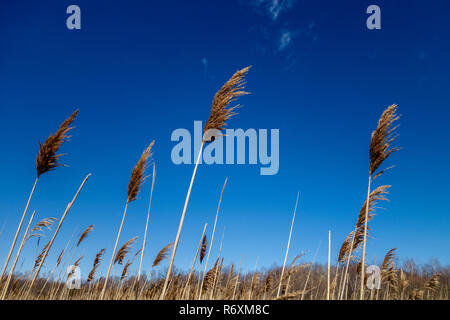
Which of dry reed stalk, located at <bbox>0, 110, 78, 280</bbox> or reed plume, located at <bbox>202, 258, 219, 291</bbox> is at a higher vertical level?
dry reed stalk, located at <bbox>0, 110, 78, 280</bbox>

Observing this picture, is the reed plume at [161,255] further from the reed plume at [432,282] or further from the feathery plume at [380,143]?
the reed plume at [432,282]

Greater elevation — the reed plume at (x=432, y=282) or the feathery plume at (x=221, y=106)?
the feathery plume at (x=221, y=106)

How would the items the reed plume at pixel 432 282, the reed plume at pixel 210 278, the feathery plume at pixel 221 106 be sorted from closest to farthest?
the feathery plume at pixel 221 106 < the reed plume at pixel 210 278 < the reed plume at pixel 432 282

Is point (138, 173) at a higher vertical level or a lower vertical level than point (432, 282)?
higher

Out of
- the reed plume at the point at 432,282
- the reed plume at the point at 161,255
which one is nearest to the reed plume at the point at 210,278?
the reed plume at the point at 161,255

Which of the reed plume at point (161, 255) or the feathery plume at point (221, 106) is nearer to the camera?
the feathery plume at point (221, 106)

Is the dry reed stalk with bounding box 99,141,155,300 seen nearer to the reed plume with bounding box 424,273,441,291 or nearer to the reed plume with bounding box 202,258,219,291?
the reed plume with bounding box 202,258,219,291

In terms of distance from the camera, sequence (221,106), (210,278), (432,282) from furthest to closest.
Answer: (432,282)
(210,278)
(221,106)

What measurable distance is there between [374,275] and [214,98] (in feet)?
22.6

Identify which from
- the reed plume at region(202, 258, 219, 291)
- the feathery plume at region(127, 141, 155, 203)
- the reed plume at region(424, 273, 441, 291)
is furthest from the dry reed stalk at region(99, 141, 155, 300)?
the reed plume at region(424, 273, 441, 291)

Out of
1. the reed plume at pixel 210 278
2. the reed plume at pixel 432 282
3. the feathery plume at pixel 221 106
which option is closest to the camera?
the feathery plume at pixel 221 106

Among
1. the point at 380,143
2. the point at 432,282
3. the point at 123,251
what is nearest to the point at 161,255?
the point at 123,251

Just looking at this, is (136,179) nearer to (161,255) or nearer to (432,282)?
(161,255)
